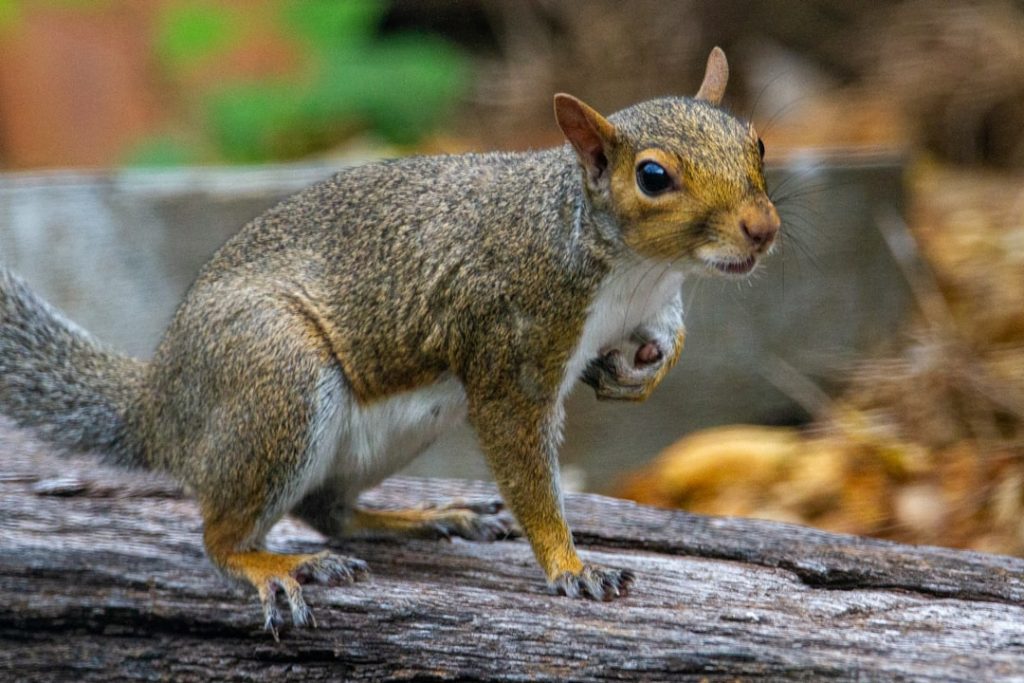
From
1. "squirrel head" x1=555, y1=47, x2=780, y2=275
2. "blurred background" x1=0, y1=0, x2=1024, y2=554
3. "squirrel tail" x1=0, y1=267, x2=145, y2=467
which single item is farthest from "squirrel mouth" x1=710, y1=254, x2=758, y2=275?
"squirrel tail" x1=0, y1=267, x2=145, y2=467

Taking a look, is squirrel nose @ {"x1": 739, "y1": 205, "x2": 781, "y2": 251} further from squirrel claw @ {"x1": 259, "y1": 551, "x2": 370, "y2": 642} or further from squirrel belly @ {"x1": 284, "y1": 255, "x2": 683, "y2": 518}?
squirrel claw @ {"x1": 259, "y1": 551, "x2": 370, "y2": 642}

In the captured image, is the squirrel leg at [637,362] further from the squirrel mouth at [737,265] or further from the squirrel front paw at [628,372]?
the squirrel mouth at [737,265]

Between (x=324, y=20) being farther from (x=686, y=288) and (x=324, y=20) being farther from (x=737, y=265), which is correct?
(x=737, y=265)

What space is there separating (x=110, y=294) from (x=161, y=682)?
308cm

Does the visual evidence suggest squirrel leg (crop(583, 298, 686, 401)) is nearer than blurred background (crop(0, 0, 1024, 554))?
Yes

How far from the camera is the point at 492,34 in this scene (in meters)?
10.1

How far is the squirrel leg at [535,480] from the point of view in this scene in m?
3.71


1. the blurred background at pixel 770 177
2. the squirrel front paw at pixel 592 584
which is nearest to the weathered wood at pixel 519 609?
the squirrel front paw at pixel 592 584

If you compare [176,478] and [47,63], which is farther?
[47,63]

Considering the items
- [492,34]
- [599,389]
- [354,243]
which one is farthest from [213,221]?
[492,34]

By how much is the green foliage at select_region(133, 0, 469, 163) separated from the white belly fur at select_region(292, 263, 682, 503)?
446cm

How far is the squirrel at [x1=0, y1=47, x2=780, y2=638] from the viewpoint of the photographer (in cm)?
352

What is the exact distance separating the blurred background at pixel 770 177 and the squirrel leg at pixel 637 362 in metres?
0.62

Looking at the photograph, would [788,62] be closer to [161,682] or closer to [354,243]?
[354,243]
